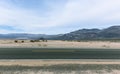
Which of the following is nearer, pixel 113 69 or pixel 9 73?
pixel 9 73

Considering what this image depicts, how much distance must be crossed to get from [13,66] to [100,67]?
7.42 meters

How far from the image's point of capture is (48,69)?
61.2 ft

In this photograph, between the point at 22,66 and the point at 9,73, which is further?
the point at 22,66

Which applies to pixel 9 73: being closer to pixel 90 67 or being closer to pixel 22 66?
pixel 22 66

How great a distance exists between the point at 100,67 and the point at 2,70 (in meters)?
8.19

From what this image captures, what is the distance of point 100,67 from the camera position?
1961 cm

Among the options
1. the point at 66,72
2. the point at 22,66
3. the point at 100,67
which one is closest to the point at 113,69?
the point at 100,67

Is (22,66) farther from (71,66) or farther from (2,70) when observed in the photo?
(71,66)

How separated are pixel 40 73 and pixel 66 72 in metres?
2.05

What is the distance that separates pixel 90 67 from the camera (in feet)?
64.0

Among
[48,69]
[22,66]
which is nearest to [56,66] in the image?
[48,69]

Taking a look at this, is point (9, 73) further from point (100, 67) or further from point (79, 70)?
point (100, 67)

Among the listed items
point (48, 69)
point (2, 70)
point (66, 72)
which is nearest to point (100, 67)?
point (66, 72)

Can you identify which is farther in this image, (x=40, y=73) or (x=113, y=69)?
(x=113, y=69)
